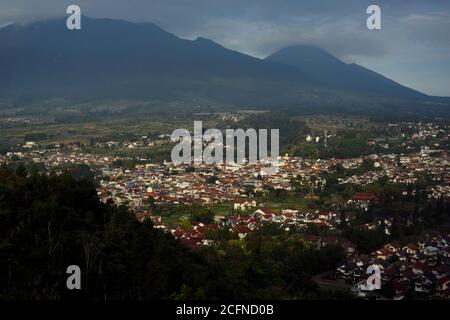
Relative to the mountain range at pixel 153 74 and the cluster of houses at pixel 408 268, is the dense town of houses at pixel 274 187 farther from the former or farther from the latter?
the mountain range at pixel 153 74

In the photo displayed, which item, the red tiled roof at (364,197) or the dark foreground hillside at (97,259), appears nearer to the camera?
the dark foreground hillside at (97,259)

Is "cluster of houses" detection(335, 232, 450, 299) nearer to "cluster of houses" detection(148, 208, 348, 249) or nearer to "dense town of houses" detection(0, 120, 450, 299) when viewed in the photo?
"dense town of houses" detection(0, 120, 450, 299)

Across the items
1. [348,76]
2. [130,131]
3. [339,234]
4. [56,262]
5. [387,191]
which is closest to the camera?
[56,262]

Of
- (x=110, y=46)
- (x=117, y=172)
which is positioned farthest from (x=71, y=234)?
(x=110, y=46)

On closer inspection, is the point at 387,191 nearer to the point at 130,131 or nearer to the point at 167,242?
the point at 167,242

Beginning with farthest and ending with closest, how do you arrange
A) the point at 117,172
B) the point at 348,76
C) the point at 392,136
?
1. the point at 348,76
2. the point at 392,136
3. the point at 117,172

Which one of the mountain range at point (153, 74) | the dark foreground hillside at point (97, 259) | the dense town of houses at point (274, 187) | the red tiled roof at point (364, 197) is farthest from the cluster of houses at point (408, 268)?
the mountain range at point (153, 74)

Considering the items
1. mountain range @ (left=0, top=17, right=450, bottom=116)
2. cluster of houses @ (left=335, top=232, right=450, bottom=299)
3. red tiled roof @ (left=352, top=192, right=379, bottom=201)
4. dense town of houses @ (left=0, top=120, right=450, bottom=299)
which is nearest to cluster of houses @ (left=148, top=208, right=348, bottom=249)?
dense town of houses @ (left=0, top=120, right=450, bottom=299)
